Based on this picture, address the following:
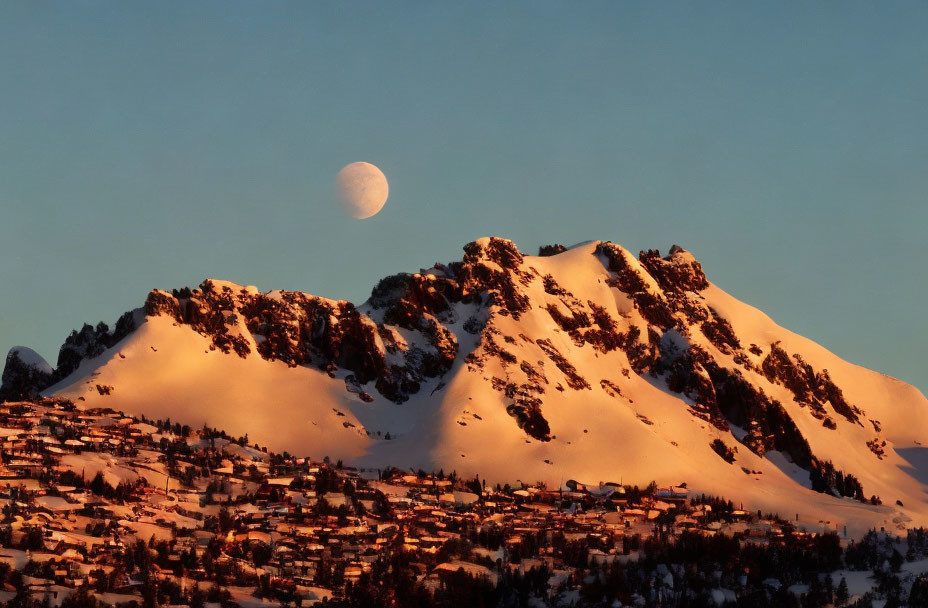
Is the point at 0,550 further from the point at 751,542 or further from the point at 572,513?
the point at 751,542

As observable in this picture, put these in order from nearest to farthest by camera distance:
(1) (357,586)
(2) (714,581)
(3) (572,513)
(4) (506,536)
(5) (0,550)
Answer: (5) (0,550), (1) (357,586), (2) (714,581), (4) (506,536), (3) (572,513)

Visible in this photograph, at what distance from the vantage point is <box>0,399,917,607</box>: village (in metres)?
144

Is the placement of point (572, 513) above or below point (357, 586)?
above

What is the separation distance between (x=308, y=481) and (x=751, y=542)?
57892 millimetres

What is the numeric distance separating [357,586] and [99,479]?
36.4 metres

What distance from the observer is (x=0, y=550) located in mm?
141000

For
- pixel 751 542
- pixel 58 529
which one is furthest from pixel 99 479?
pixel 751 542

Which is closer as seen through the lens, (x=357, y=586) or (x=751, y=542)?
(x=357, y=586)

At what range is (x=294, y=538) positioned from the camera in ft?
540

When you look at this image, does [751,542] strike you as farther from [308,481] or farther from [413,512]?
[308,481]

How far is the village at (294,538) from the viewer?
473 feet

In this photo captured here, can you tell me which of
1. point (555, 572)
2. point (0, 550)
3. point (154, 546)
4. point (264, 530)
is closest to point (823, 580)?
point (555, 572)

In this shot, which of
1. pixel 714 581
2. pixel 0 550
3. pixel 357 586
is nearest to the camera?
pixel 0 550

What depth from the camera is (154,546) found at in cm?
15088
